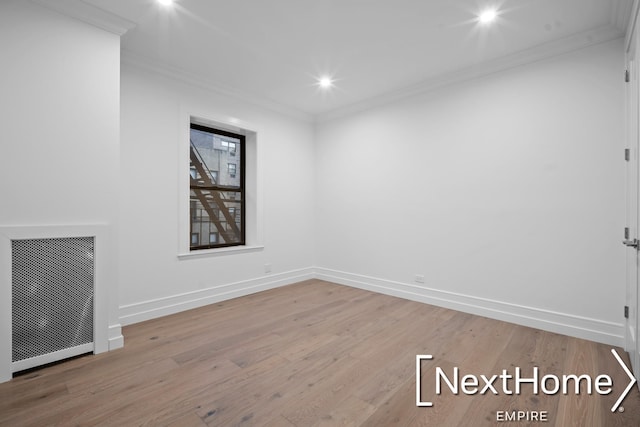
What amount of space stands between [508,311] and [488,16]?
2732mm

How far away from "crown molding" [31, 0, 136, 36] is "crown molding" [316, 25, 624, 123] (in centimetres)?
289

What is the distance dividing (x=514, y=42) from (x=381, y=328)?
9.69ft

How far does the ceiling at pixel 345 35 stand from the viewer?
7.82 feet

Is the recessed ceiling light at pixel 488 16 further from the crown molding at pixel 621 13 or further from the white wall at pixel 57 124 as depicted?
the white wall at pixel 57 124

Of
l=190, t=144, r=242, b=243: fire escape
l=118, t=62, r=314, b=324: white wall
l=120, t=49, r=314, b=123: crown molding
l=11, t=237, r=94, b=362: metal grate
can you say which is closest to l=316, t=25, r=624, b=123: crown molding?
l=120, t=49, r=314, b=123: crown molding

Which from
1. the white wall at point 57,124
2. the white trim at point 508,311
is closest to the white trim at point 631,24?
the white trim at point 508,311

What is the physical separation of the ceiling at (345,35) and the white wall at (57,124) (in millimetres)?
445

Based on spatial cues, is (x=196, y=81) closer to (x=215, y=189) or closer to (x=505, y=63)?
(x=215, y=189)

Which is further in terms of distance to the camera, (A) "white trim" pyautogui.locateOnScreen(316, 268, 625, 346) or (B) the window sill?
(B) the window sill

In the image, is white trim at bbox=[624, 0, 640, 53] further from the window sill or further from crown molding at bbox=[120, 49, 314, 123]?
the window sill

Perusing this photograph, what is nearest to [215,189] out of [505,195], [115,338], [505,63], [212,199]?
[212,199]

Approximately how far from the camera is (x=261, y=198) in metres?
4.31

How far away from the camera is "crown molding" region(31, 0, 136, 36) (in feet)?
7.43

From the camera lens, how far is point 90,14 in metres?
2.39
